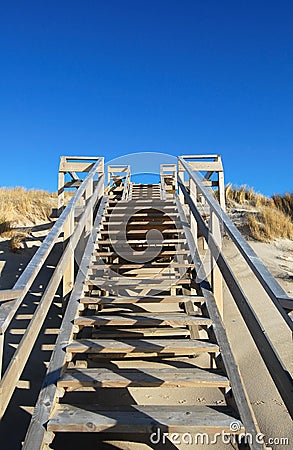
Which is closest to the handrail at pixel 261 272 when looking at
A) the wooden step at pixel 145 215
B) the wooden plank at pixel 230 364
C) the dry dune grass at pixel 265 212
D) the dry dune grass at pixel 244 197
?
the wooden plank at pixel 230 364

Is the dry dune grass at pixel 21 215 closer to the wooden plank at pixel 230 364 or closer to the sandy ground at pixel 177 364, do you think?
the sandy ground at pixel 177 364

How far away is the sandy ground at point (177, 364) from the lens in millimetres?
2865

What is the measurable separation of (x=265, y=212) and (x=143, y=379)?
8346 mm

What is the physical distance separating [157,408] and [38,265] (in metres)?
1.28

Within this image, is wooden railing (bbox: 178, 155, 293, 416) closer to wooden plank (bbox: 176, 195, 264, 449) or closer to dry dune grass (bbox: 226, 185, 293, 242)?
wooden plank (bbox: 176, 195, 264, 449)

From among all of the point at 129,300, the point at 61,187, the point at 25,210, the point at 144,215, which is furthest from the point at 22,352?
the point at 25,210

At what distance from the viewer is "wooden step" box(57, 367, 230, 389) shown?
244 centimetres

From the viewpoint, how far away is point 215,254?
3533mm

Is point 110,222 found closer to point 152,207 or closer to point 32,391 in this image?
point 152,207

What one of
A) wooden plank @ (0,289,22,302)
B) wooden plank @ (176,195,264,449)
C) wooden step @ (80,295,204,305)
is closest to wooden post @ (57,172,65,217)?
wooden plank @ (176,195,264,449)

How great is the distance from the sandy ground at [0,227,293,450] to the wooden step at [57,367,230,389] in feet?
1.99

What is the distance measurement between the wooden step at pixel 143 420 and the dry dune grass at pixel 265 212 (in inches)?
270

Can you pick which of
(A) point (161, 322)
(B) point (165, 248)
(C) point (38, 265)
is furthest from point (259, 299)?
(C) point (38, 265)

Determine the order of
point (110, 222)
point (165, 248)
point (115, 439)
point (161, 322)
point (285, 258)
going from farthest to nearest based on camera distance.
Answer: point (285, 258) → point (165, 248) → point (110, 222) → point (161, 322) → point (115, 439)
